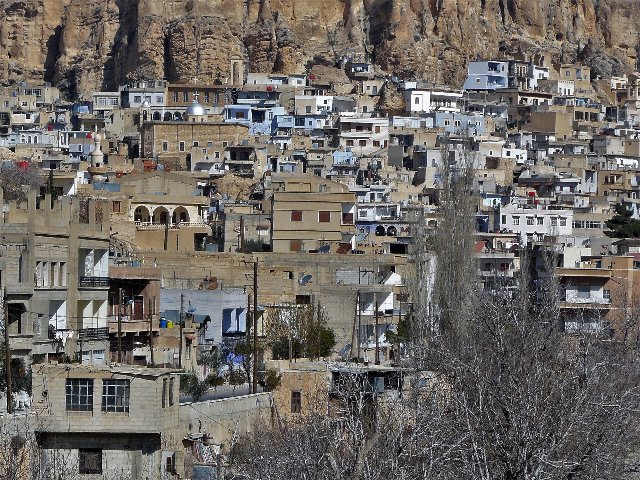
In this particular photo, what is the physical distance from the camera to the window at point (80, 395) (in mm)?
27781

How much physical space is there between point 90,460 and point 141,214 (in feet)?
105

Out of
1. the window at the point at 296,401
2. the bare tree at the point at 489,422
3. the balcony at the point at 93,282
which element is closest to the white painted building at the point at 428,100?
the balcony at the point at 93,282

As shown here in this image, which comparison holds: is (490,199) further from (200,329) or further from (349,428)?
(349,428)

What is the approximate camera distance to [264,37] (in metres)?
122

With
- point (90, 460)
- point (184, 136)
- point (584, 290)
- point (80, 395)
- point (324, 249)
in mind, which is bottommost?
point (90, 460)

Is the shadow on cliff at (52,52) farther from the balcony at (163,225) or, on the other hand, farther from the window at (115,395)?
the window at (115,395)

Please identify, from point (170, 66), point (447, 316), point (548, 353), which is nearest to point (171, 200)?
point (447, 316)

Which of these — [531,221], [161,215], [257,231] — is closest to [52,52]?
[531,221]

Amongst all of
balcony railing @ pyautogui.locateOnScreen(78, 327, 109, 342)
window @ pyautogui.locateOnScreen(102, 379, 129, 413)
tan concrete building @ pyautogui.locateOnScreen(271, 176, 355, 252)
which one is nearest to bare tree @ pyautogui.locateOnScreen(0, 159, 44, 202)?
tan concrete building @ pyautogui.locateOnScreen(271, 176, 355, 252)

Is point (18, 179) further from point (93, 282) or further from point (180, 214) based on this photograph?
point (93, 282)

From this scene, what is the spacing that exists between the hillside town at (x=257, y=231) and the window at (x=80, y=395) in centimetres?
4

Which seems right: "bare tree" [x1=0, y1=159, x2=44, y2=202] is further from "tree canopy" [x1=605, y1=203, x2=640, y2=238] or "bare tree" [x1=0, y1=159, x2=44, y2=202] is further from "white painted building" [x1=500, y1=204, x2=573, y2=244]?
"tree canopy" [x1=605, y1=203, x2=640, y2=238]

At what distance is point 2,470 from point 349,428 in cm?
411

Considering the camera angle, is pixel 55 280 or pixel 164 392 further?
pixel 55 280
